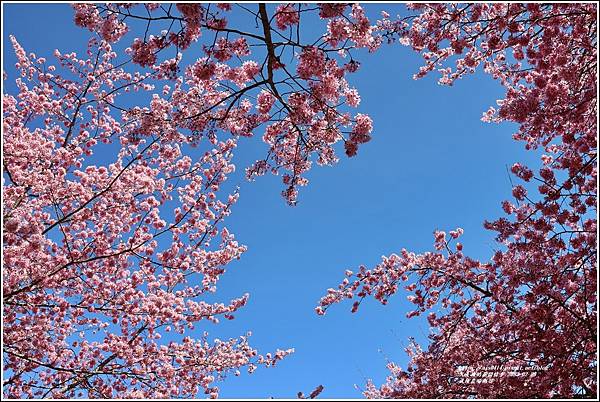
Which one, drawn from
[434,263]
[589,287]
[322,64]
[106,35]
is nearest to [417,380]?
[434,263]

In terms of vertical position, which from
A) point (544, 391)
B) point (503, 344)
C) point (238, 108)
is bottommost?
point (544, 391)

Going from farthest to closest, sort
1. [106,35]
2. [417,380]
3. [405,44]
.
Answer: [417,380]
[405,44]
[106,35]

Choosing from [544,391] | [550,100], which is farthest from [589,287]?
[550,100]

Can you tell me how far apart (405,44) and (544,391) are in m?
6.06

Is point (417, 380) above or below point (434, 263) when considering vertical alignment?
below

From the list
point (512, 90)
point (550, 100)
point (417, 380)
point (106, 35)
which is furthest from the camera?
point (512, 90)

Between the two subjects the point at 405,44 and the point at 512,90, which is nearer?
the point at 405,44

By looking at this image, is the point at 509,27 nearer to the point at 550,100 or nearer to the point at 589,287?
the point at 550,100

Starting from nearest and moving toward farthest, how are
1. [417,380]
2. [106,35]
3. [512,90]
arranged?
[106,35] → [417,380] → [512,90]

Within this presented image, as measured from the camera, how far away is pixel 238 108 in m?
7.91

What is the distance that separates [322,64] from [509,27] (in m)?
3.26

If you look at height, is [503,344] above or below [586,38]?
below

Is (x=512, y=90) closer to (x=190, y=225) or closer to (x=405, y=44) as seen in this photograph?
(x=405, y=44)

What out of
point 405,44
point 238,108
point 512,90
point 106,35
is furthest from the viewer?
point 512,90
